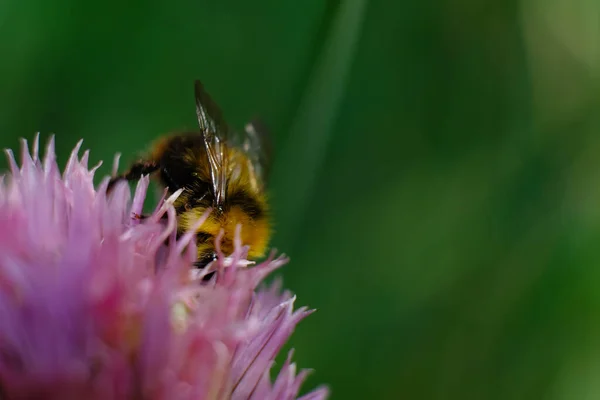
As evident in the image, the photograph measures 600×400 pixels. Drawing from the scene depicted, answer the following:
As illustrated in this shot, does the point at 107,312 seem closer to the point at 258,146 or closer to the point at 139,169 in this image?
the point at 139,169

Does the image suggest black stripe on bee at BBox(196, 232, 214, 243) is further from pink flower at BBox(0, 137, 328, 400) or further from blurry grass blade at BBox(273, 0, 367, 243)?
blurry grass blade at BBox(273, 0, 367, 243)

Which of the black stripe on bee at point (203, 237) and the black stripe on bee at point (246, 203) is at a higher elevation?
the black stripe on bee at point (246, 203)

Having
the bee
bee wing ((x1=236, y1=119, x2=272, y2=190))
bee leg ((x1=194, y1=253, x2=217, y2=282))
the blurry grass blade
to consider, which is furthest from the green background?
bee leg ((x1=194, y1=253, x2=217, y2=282))

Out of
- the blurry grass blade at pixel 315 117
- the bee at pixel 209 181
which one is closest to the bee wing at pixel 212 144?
the bee at pixel 209 181

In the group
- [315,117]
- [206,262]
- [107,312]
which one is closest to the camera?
[107,312]

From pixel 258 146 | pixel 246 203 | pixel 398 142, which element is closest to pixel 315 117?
pixel 258 146

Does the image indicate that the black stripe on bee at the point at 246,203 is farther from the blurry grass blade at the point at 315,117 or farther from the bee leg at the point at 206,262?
the blurry grass blade at the point at 315,117
